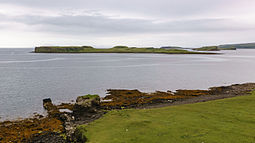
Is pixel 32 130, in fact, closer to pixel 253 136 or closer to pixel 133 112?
pixel 133 112

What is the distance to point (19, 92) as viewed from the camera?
53531 mm

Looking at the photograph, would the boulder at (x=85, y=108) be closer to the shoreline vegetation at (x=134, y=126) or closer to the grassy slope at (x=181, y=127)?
the shoreline vegetation at (x=134, y=126)

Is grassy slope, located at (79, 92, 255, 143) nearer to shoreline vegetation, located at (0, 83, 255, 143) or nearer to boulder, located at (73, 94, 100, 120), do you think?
shoreline vegetation, located at (0, 83, 255, 143)

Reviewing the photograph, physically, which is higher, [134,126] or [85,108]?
[134,126]

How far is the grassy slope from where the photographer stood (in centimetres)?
1831

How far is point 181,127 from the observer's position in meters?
21.2

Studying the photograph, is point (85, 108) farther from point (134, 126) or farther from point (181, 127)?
point (181, 127)

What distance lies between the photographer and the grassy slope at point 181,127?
1831cm

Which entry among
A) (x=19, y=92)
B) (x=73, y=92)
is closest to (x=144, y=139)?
(x=73, y=92)

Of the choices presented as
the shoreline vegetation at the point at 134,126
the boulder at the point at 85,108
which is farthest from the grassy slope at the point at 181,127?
the boulder at the point at 85,108

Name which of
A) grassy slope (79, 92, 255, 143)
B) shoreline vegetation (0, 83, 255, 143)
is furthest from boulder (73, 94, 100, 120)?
grassy slope (79, 92, 255, 143)

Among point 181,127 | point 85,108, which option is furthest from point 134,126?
point 85,108

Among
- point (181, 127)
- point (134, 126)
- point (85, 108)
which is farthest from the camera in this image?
point (85, 108)

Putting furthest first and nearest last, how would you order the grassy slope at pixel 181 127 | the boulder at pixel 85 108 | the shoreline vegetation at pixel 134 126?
the boulder at pixel 85 108
the shoreline vegetation at pixel 134 126
the grassy slope at pixel 181 127
